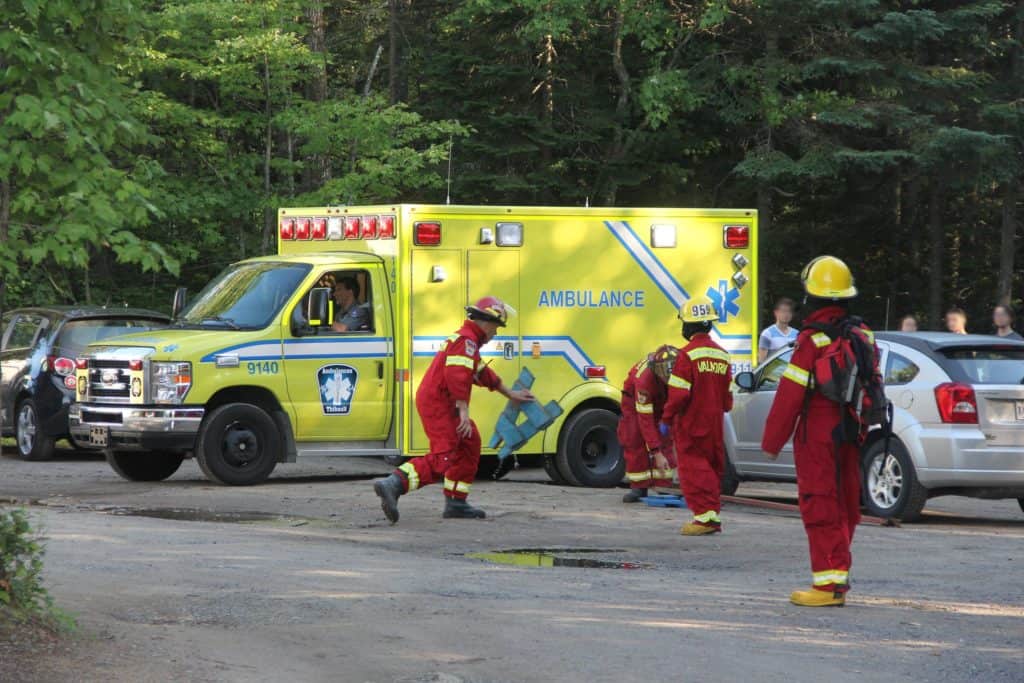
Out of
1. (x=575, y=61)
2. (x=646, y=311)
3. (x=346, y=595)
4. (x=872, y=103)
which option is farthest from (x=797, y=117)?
(x=346, y=595)

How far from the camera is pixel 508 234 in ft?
55.5

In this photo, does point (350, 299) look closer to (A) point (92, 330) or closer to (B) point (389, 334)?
(B) point (389, 334)

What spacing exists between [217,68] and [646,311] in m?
11.6

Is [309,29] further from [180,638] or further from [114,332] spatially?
[180,638]

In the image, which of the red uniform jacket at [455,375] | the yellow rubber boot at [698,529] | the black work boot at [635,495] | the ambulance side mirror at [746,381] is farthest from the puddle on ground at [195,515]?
the ambulance side mirror at [746,381]

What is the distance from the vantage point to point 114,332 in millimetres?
19078

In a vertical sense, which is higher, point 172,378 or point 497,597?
point 172,378

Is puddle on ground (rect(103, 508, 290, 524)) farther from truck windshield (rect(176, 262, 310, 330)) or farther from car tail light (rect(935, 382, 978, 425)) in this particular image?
car tail light (rect(935, 382, 978, 425))

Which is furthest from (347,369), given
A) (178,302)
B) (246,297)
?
(178,302)

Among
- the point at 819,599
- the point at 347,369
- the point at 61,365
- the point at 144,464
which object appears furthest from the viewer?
the point at 61,365

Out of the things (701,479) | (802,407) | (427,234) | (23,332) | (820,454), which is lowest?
(701,479)

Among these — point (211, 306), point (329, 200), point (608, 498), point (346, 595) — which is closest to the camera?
point (346, 595)

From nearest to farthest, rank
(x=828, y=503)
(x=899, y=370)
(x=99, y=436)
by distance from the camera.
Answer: (x=828, y=503) → (x=899, y=370) → (x=99, y=436)

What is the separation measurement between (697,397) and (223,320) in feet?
17.7
